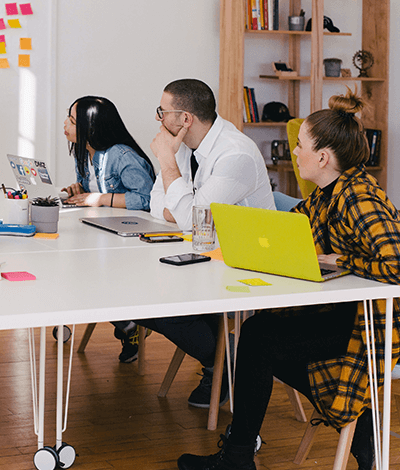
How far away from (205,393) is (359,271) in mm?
1029

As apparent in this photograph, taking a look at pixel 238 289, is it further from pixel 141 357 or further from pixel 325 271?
pixel 141 357

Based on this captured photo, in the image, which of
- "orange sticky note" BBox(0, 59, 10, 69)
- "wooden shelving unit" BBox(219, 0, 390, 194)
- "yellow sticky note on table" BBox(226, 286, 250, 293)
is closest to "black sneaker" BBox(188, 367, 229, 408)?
"yellow sticky note on table" BBox(226, 286, 250, 293)

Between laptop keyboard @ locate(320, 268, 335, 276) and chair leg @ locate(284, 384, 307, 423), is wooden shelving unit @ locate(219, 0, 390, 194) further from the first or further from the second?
laptop keyboard @ locate(320, 268, 335, 276)

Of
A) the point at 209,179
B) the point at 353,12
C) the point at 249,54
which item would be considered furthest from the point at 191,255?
the point at 353,12

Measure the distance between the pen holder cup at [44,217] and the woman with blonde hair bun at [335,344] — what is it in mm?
756

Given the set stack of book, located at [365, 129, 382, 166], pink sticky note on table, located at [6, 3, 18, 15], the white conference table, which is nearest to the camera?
the white conference table

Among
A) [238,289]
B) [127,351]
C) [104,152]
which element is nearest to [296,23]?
[104,152]

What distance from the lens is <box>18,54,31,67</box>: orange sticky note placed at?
4598 mm

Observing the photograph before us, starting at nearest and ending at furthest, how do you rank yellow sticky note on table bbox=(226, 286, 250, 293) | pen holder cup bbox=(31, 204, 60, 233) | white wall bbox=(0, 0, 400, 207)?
1. yellow sticky note on table bbox=(226, 286, 250, 293)
2. pen holder cup bbox=(31, 204, 60, 233)
3. white wall bbox=(0, 0, 400, 207)

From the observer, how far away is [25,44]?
459cm

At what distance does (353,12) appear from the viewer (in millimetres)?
5301

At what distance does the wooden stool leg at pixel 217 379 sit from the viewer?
2.08 m

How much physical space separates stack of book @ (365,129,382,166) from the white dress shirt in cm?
285

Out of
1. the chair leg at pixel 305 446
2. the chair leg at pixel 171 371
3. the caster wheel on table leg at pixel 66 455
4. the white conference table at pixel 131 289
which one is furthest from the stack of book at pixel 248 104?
the caster wheel on table leg at pixel 66 455
